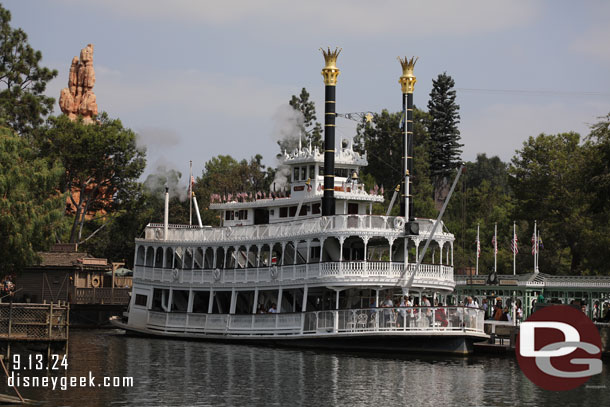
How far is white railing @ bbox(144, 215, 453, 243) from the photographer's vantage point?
135ft

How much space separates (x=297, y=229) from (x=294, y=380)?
12533mm

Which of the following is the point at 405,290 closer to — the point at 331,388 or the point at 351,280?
the point at 351,280

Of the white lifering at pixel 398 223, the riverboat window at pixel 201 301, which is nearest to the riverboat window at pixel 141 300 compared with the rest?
the riverboat window at pixel 201 301

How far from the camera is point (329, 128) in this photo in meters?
45.5

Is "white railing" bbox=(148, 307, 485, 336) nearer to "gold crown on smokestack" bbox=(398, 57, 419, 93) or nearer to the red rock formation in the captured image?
"gold crown on smokestack" bbox=(398, 57, 419, 93)

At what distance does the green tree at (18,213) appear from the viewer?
40.3 metres

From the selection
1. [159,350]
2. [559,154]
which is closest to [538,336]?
[159,350]

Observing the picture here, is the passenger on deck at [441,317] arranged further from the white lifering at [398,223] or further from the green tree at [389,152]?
the green tree at [389,152]

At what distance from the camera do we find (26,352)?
36.6 meters

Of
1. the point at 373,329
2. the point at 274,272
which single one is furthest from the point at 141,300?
the point at 373,329

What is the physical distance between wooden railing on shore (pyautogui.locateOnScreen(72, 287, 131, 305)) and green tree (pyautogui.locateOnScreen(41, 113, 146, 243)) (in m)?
15.6

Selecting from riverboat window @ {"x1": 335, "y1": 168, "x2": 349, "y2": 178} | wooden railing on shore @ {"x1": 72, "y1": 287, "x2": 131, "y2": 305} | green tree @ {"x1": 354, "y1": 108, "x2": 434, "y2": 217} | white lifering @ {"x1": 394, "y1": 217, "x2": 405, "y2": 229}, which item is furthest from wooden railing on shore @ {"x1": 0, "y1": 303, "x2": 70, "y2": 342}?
green tree @ {"x1": 354, "y1": 108, "x2": 434, "y2": 217}

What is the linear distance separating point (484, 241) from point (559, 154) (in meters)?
12.5

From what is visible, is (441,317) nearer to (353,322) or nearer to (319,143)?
(353,322)
